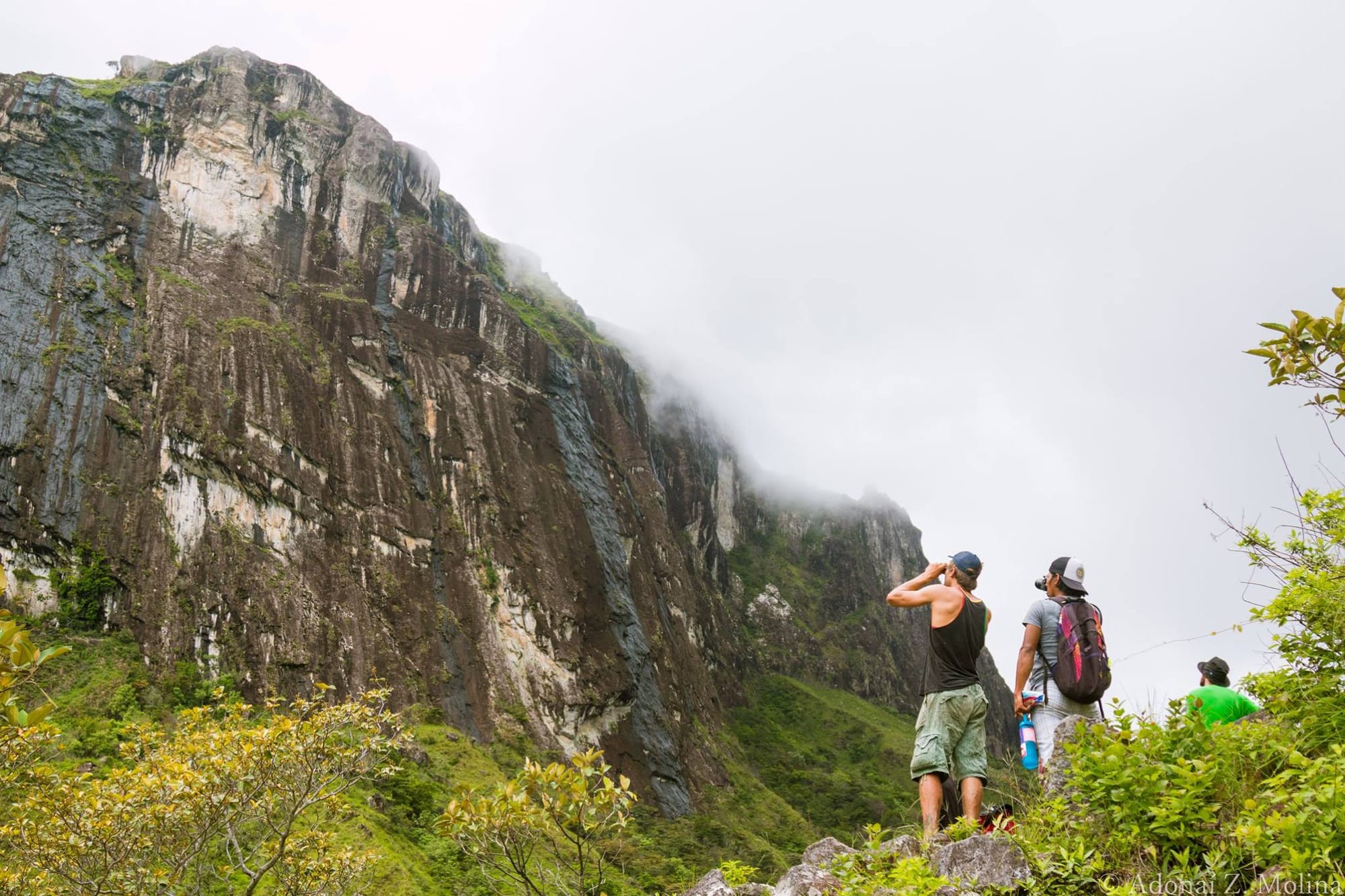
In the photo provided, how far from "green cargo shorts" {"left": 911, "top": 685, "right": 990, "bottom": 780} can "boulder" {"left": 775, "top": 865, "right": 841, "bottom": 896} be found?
1.27 m

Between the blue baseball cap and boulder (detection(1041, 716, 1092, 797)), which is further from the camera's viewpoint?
Result: the blue baseball cap

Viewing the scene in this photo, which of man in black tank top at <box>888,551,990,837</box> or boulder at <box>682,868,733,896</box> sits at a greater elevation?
man in black tank top at <box>888,551,990,837</box>

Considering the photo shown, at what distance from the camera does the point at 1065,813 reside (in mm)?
4125

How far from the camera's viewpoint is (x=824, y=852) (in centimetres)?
547

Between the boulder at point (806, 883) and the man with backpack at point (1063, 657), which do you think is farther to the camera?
the man with backpack at point (1063, 657)

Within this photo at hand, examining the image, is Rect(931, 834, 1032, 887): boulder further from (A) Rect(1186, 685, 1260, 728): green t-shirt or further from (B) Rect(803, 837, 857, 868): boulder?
(A) Rect(1186, 685, 1260, 728): green t-shirt

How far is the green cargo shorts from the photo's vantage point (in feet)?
19.6

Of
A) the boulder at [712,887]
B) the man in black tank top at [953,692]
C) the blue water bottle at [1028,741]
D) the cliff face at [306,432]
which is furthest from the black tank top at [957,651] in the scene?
the cliff face at [306,432]

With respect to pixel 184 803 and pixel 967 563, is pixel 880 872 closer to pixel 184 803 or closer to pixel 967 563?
pixel 967 563

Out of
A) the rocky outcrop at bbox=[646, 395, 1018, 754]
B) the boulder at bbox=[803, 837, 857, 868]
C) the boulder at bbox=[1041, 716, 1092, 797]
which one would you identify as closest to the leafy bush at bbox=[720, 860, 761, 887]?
the boulder at bbox=[803, 837, 857, 868]

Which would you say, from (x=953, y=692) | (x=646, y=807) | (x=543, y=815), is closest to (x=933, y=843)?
(x=953, y=692)

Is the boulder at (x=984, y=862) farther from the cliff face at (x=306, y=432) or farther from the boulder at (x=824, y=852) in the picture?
the cliff face at (x=306, y=432)

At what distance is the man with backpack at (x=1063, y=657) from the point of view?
6055mm

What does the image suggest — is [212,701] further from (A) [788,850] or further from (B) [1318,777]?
(B) [1318,777]
